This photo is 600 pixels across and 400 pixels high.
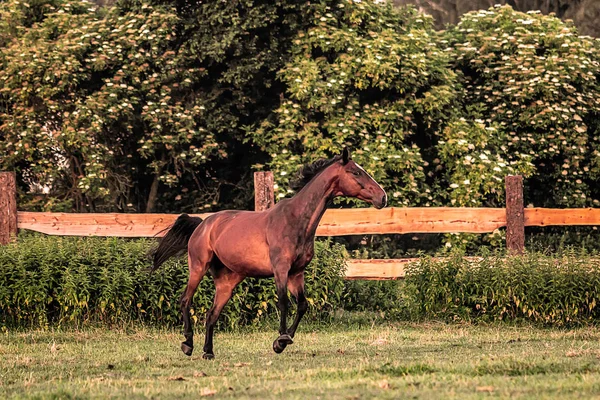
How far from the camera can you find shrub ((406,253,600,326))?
13.3 meters

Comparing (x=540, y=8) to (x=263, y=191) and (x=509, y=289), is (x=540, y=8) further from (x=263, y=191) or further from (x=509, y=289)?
(x=509, y=289)

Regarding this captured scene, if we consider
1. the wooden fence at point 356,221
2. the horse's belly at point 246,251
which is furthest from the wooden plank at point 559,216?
the horse's belly at point 246,251

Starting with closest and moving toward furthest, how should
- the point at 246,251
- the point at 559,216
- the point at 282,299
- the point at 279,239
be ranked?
the point at 282,299
the point at 279,239
the point at 246,251
the point at 559,216

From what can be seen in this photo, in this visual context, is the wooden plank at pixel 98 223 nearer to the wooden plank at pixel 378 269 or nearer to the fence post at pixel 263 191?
the fence post at pixel 263 191

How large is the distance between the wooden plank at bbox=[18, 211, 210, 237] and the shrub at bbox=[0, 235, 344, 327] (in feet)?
3.08

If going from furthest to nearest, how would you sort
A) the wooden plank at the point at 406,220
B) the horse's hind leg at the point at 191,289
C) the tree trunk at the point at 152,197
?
the tree trunk at the point at 152,197
the wooden plank at the point at 406,220
the horse's hind leg at the point at 191,289

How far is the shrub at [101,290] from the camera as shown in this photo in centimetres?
1323

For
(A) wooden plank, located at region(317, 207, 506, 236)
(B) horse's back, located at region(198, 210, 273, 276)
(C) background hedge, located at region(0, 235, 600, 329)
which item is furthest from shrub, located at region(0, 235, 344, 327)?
(B) horse's back, located at region(198, 210, 273, 276)

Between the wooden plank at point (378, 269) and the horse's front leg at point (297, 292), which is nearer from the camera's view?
the horse's front leg at point (297, 292)

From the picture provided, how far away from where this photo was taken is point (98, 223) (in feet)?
48.7

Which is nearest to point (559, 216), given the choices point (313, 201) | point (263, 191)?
point (263, 191)

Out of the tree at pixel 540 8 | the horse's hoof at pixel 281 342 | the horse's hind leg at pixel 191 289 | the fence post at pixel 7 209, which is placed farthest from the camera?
the tree at pixel 540 8

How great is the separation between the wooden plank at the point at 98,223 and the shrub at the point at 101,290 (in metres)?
0.94

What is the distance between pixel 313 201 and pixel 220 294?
1.43 m
